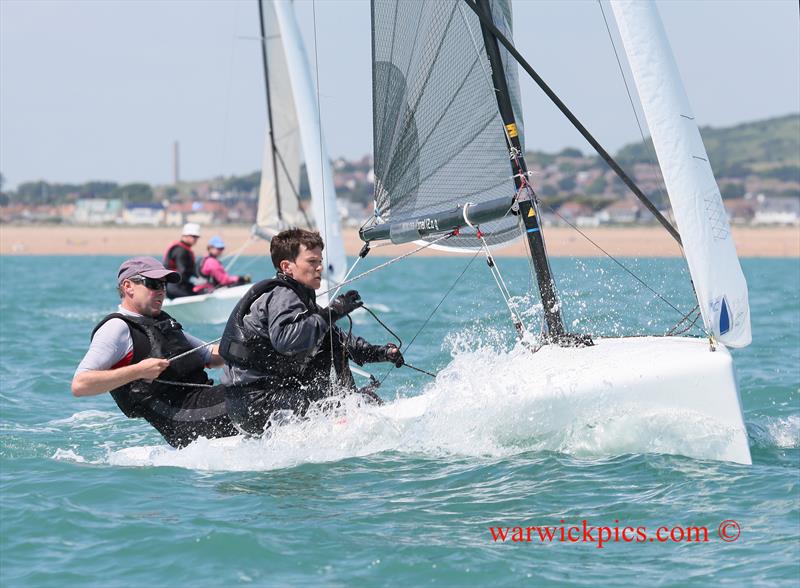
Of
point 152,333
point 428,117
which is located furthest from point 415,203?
point 152,333

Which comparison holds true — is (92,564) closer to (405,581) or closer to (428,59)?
(405,581)

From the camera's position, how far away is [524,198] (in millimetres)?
5398

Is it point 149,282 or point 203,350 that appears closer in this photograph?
point 149,282

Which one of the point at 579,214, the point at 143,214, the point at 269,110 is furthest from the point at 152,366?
the point at 143,214

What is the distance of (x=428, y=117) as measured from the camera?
598 centimetres

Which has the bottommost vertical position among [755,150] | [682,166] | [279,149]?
[682,166]

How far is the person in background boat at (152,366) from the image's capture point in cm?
465

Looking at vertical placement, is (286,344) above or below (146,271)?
below

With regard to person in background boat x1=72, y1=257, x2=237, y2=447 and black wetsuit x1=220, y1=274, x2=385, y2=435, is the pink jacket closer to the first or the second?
person in background boat x1=72, y1=257, x2=237, y2=447

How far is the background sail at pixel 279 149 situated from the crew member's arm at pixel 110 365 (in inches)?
467

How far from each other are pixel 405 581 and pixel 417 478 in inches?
46.8

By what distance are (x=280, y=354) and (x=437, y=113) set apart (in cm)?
176

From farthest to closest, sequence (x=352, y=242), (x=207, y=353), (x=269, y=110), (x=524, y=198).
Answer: (x=352, y=242)
(x=269, y=110)
(x=524, y=198)
(x=207, y=353)

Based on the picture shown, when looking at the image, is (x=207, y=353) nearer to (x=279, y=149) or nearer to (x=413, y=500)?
(x=413, y=500)
